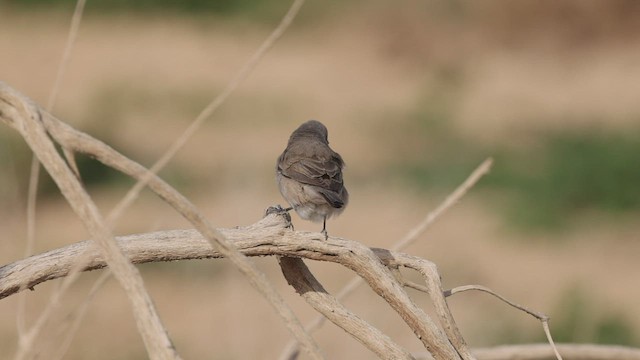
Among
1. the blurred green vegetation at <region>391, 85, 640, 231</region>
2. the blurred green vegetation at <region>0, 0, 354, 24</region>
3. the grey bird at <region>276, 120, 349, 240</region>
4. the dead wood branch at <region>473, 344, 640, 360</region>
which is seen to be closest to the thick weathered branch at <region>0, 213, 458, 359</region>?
Result: the dead wood branch at <region>473, 344, 640, 360</region>

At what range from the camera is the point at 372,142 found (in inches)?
511

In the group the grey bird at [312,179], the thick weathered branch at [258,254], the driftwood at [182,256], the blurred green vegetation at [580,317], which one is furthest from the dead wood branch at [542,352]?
the blurred green vegetation at [580,317]

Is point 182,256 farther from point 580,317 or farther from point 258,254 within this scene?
point 580,317

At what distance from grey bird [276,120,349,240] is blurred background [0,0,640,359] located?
0.42 m

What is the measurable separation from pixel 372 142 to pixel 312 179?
9.71 metres

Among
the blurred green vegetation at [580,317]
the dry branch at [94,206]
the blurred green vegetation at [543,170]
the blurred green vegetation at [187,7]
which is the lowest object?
the dry branch at [94,206]

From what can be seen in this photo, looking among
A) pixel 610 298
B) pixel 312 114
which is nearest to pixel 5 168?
pixel 610 298

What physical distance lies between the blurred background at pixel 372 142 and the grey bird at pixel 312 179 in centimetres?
42

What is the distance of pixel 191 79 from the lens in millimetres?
15344

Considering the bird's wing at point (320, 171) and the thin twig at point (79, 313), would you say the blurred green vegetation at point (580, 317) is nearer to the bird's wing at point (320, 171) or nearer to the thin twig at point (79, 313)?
the bird's wing at point (320, 171)

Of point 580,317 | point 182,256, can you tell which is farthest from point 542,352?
point 580,317

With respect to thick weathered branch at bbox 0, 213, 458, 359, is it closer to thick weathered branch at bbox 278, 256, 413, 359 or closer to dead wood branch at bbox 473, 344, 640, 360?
thick weathered branch at bbox 278, 256, 413, 359

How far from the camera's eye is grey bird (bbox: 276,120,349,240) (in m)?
3.25

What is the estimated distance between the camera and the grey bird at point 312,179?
10.7ft
